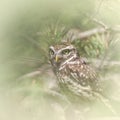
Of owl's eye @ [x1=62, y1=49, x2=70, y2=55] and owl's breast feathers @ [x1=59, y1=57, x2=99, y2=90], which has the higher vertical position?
owl's eye @ [x1=62, y1=49, x2=70, y2=55]

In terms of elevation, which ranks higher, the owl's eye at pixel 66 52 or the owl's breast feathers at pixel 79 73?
the owl's eye at pixel 66 52

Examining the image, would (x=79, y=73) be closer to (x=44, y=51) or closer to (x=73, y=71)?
(x=73, y=71)

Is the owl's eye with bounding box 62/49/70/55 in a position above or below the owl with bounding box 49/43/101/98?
above

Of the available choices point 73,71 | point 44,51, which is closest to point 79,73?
point 73,71

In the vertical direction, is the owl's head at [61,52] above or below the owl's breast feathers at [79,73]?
above
